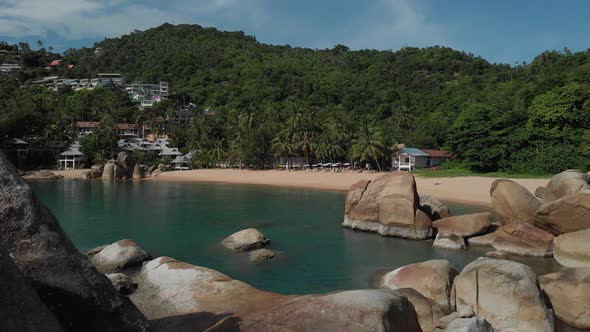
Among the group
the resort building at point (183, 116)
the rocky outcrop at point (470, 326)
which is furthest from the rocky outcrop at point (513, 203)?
the resort building at point (183, 116)

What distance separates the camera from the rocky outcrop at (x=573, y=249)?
601 inches

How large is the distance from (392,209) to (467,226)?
3493 millimetres

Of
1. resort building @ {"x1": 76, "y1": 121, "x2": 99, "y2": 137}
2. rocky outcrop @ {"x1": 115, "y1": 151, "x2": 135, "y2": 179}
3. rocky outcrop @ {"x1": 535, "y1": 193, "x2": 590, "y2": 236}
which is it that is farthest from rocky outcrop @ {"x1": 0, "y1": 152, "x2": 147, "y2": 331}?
resort building @ {"x1": 76, "y1": 121, "x2": 99, "y2": 137}

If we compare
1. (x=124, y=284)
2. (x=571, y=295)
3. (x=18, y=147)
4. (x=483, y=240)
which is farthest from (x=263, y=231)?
(x=18, y=147)

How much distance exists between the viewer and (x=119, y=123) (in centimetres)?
9750

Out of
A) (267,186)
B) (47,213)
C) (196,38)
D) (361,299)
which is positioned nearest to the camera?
(47,213)

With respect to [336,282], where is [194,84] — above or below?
above

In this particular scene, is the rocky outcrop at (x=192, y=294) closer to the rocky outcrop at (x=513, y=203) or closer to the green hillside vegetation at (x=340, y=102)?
the rocky outcrop at (x=513, y=203)

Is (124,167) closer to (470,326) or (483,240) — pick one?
(483,240)

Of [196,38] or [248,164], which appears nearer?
[248,164]

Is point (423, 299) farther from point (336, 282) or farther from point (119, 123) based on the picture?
point (119, 123)

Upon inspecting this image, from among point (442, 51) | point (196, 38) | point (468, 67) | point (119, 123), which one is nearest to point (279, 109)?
point (119, 123)

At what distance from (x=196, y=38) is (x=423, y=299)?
176m

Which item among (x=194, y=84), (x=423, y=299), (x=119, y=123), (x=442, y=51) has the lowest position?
(x=423, y=299)
